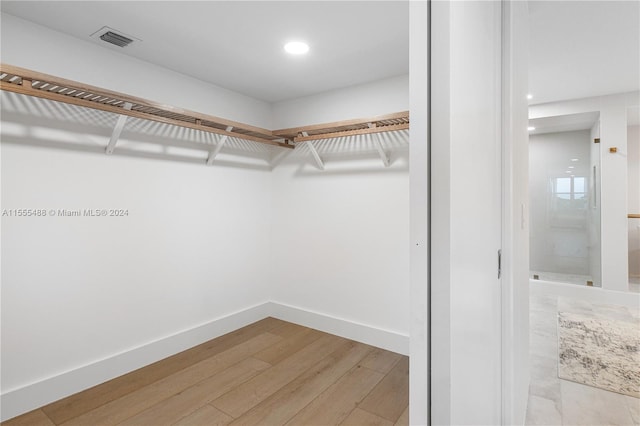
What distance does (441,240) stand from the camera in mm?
686

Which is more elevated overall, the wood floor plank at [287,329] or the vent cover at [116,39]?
the vent cover at [116,39]

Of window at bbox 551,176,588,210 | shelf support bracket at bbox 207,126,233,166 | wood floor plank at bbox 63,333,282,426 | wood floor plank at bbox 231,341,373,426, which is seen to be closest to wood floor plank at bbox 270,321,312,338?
wood floor plank at bbox 63,333,282,426

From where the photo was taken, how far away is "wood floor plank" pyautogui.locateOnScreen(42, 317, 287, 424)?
2014 mm

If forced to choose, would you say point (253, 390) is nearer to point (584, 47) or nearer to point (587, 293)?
point (584, 47)

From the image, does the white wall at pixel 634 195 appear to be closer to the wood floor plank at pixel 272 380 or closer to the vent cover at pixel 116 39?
the wood floor plank at pixel 272 380

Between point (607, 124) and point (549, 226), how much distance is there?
144 centimetres

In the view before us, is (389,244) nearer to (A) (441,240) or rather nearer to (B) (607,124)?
(A) (441,240)

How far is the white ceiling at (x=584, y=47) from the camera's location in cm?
213

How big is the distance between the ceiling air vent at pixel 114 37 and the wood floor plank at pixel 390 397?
108 inches

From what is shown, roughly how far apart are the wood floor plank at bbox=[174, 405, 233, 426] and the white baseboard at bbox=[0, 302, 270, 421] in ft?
2.58

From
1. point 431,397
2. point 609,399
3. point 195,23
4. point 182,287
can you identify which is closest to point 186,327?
point 182,287

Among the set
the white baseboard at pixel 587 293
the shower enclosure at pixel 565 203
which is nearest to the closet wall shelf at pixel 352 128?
the shower enclosure at pixel 565 203

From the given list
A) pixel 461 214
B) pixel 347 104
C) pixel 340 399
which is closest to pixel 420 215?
pixel 461 214

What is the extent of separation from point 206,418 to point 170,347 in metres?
0.93
